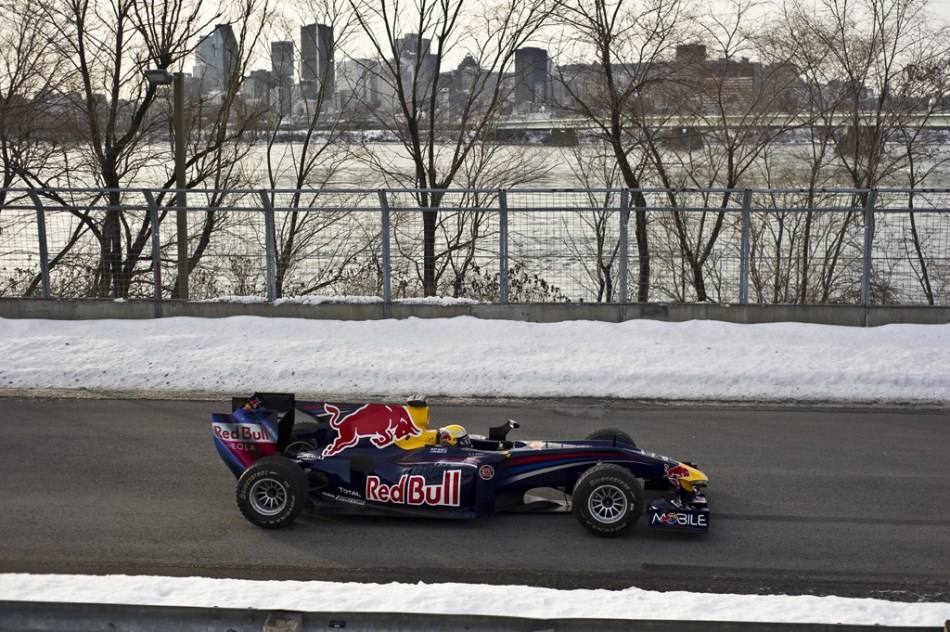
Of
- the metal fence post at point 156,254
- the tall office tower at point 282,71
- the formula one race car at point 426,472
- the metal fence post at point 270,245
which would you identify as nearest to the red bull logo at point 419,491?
the formula one race car at point 426,472

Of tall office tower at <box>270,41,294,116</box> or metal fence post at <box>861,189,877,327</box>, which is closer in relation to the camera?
metal fence post at <box>861,189,877,327</box>

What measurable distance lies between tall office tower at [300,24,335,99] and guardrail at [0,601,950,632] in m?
20.5

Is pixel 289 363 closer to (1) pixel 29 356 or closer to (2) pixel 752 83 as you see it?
(1) pixel 29 356

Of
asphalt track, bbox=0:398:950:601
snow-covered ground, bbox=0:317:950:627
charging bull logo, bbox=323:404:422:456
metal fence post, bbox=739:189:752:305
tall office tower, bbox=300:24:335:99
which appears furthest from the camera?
tall office tower, bbox=300:24:335:99

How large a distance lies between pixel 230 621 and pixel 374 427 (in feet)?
11.7

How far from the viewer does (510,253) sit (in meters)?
15.2

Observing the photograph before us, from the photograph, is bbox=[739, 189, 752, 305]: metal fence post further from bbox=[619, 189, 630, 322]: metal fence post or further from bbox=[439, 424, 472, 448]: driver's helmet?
bbox=[439, 424, 472, 448]: driver's helmet

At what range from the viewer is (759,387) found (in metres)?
12.3

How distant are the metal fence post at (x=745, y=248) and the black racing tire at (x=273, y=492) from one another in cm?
900

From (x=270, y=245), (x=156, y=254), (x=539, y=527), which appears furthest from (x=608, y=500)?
(x=156, y=254)

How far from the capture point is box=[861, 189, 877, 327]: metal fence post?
1444cm

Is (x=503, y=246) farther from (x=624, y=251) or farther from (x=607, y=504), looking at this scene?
(x=607, y=504)

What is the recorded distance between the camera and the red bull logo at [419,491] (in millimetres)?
7504

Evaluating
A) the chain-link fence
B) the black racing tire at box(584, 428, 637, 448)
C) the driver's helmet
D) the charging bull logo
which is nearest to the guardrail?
the charging bull logo
